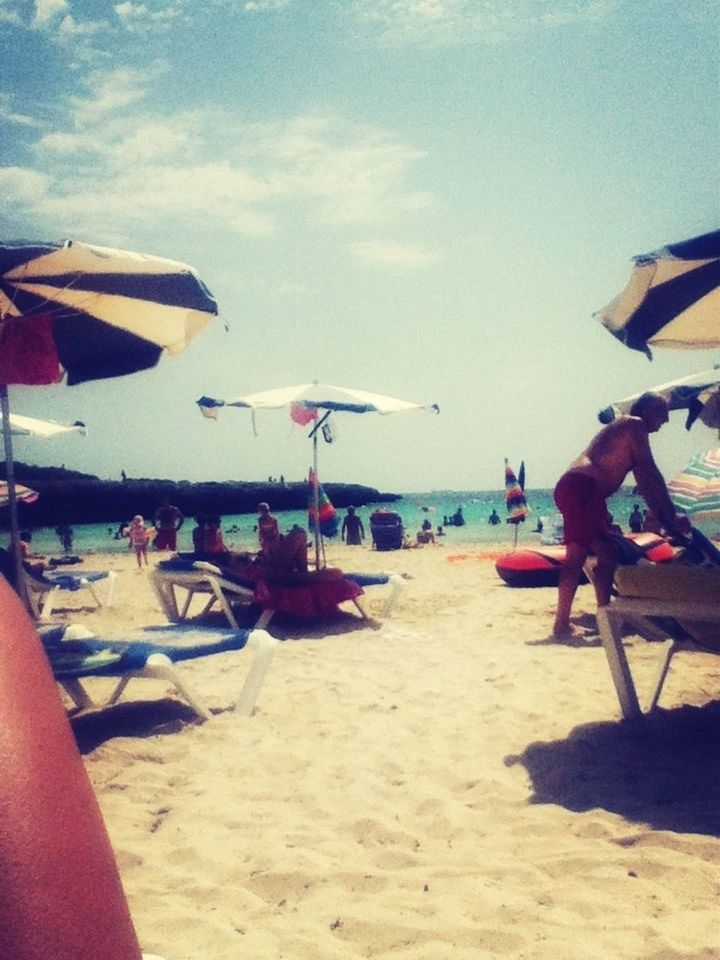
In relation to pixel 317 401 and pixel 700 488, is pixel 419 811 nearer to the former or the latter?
pixel 700 488

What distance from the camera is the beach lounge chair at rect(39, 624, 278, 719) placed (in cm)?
398

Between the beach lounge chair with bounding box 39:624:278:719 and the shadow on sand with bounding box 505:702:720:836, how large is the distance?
5.25ft

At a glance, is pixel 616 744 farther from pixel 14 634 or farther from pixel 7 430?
pixel 7 430

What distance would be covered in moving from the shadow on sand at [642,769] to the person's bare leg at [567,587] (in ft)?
7.11

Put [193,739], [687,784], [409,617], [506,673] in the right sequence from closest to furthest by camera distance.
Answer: [687,784]
[193,739]
[506,673]
[409,617]

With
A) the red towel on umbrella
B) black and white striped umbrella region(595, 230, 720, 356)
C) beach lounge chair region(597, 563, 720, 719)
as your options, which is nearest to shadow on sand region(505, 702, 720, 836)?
beach lounge chair region(597, 563, 720, 719)

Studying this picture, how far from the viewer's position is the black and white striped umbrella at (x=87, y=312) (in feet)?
14.6

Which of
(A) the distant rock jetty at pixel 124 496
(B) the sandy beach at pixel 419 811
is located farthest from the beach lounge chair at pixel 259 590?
(A) the distant rock jetty at pixel 124 496

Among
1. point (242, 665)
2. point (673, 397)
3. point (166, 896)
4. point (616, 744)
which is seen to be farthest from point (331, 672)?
point (673, 397)

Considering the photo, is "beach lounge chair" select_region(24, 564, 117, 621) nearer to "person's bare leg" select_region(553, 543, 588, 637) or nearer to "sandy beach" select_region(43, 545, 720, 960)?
"sandy beach" select_region(43, 545, 720, 960)

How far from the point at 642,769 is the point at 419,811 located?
103 centimetres

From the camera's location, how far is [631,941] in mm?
2014

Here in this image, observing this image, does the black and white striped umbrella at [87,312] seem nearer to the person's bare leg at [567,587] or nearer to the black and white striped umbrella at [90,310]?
the black and white striped umbrella at [90,310]

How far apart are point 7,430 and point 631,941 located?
5296 mm
